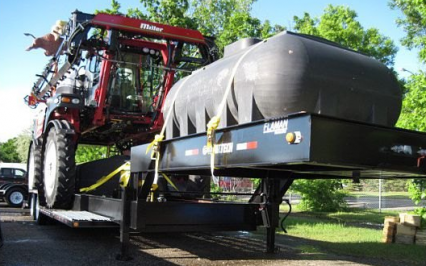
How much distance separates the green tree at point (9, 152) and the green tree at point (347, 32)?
59322 mm

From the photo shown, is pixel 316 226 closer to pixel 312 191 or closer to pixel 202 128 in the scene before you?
pixel 312 191

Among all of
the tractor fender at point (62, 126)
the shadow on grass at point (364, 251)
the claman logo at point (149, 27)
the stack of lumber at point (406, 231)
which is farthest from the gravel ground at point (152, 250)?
the claman logo at point (149, 27)

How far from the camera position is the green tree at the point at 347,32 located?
17.4m

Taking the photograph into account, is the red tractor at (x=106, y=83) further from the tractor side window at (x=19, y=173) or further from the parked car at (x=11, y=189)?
the tractor side window at (x=19, y=173)

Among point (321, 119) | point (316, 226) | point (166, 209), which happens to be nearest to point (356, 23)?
point (316, 226)

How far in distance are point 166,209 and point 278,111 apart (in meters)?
2.73

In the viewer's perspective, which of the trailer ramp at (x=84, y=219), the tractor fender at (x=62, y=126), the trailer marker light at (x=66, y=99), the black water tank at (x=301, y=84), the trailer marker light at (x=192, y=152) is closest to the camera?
the black water tank at (x=301, y=84)

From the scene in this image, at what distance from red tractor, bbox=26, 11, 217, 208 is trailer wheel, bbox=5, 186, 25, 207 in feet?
31.3

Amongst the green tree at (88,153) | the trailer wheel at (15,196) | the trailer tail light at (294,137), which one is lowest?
the trailer wheel at (15,196)

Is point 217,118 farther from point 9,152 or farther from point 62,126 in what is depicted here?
point 9,152

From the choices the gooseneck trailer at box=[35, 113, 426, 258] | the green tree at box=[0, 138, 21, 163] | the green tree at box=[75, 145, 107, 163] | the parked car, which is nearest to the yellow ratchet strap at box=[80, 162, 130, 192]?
the gooseneck trailer at box=[35, 113, 426, 258]

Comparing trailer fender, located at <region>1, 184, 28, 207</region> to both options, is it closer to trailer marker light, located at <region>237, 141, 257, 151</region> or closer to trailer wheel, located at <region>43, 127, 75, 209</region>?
trailer wheel, located at <region>43, 127, 75, 209</region>

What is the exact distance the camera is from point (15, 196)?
57.9 feet

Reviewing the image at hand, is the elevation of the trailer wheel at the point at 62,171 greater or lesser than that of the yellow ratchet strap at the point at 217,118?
lesser
